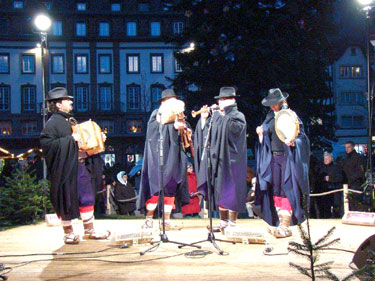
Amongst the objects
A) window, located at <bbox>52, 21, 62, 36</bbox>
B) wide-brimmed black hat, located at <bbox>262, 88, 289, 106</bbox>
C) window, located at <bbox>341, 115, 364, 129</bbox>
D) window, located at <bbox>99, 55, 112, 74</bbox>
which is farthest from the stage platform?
window, located at <bbox>341, 115, 364, 129</bbox>

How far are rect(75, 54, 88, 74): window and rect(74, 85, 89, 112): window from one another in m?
1.56

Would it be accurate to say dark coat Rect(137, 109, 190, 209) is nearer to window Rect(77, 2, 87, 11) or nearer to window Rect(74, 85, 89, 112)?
window Rect(74, 85, 89, 112)

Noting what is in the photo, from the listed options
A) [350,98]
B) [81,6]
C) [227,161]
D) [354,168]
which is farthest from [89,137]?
[350,98]

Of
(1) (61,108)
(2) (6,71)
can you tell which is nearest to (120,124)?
(2) (6,71)

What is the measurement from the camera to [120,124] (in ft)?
147

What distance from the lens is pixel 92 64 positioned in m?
44.9

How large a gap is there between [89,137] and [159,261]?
7.74 ft

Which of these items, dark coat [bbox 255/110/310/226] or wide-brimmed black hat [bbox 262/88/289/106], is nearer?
dark coat [bbox 255/110/310/226]

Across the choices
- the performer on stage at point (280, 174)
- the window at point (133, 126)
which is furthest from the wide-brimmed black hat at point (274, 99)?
the window at point (133, 126)

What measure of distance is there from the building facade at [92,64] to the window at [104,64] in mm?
97

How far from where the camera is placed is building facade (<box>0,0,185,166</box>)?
43969mm

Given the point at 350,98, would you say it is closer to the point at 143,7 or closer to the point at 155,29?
the point at 155,29

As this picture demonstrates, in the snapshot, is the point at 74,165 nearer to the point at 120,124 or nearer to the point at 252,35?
the point at 252,35

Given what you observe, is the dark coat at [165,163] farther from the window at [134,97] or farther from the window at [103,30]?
the window at [103,30]
